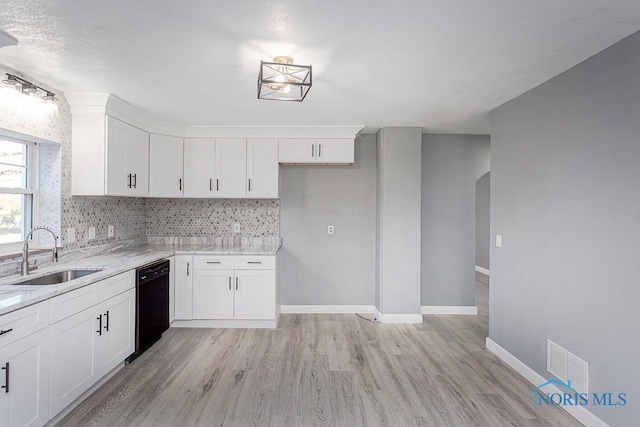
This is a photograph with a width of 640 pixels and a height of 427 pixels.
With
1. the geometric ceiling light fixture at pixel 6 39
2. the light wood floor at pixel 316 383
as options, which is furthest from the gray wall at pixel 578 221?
the geometric ceiling light fixture at pixel 6 39

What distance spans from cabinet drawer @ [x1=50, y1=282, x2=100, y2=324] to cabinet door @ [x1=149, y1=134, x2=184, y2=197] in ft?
5.61

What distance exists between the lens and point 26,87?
249cm

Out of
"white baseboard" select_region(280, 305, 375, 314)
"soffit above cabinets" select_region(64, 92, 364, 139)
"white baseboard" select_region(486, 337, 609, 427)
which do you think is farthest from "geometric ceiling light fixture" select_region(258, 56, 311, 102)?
"white baseboard" select_region(280, 305, 375, 314)

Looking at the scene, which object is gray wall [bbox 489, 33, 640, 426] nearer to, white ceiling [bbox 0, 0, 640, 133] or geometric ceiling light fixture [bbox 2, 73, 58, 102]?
white ceiling [bbox 0, 0, 640, 133]

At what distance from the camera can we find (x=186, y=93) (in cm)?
296

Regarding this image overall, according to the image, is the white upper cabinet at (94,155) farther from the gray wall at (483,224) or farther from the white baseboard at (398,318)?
the gray wall at (483,224)

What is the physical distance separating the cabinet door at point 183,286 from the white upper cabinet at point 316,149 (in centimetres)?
168

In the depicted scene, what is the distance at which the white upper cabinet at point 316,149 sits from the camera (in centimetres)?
416

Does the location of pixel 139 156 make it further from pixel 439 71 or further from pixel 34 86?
pixel 439 71

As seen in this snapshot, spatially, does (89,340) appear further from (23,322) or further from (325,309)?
(325,309)

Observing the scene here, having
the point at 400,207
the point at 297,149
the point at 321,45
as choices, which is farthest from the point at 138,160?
the point at 400,207

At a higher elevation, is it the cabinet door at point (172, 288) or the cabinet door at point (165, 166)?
the cabinet door at point (165, 166)

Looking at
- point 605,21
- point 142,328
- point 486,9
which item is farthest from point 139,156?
point 605,21

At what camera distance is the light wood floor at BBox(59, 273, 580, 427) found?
227 centimetres
